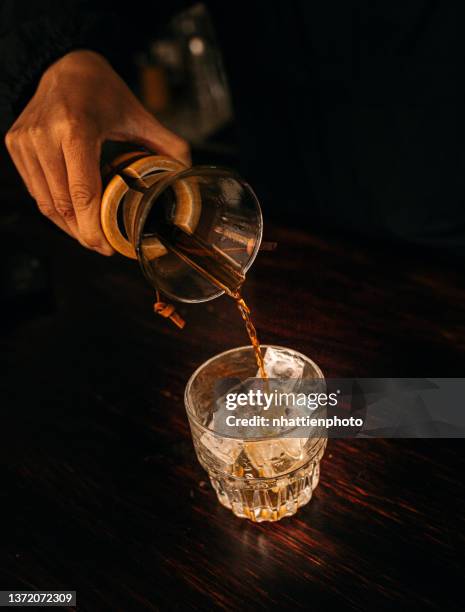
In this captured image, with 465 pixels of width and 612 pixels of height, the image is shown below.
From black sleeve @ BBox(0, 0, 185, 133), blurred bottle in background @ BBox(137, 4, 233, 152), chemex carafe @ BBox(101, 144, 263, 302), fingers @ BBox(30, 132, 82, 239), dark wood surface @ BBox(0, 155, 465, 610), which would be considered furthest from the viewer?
blurred bottle in background @ BBox(137, 4, 233, 152)

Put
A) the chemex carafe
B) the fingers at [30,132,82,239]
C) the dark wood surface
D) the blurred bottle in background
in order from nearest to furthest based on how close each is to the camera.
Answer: the dark wood surface
the chemex carafe
the fingers at [30,132,82,239]
the blurred bottle in background

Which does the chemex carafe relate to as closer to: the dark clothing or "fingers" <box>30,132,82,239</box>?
"fingers" <box>30,132,82,239</box>

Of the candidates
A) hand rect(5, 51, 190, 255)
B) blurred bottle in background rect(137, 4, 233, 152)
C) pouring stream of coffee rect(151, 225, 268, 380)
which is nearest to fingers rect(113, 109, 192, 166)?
hand rect(5, 51, 190, 255)

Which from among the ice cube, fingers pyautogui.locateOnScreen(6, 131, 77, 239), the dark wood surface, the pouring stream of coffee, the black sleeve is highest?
the black sleeve

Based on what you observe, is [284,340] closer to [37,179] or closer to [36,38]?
[37,179]

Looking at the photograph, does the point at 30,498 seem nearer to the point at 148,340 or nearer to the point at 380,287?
the point at 148,340

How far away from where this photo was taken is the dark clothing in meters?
1.35

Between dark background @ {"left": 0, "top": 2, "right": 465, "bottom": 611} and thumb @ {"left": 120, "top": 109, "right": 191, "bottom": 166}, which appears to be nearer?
dark background @ {"left": 0, "top": 2, "right": 465, "bottom": 611}

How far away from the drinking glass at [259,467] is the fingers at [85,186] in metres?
0.30

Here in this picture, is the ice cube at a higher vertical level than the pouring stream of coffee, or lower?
lower

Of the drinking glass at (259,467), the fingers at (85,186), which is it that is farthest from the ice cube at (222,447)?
the fingers at (85,186)

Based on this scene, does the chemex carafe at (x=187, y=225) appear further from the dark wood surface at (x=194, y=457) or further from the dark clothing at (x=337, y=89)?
the dark clothing at (x=337, y=89)

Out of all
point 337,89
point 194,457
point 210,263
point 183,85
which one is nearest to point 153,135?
point 210,263

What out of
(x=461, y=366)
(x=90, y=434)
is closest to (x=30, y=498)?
(x=90, y=434)
